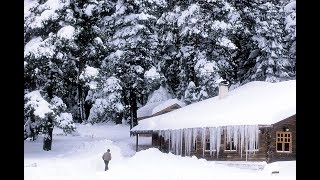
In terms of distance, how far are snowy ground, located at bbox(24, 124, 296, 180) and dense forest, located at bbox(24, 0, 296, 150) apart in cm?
431

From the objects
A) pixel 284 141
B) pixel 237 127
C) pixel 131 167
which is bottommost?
pixel 131 167

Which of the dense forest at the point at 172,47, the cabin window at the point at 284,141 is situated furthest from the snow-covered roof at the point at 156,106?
the cabin window at the point at 284,141

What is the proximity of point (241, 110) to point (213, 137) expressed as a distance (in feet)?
7.51

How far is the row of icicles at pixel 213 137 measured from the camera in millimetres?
25438

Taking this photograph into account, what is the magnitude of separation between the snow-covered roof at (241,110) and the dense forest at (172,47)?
202 inches

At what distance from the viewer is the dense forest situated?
1356 inches

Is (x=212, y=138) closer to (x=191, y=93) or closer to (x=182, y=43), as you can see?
(x=191, y=93)

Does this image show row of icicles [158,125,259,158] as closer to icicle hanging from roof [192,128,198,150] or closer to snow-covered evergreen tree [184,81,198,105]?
icicle hanging from roof [192,128,198,150]

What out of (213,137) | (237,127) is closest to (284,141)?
(237,127)

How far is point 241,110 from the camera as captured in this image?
27.4 metres

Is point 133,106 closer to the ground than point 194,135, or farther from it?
farther from it
